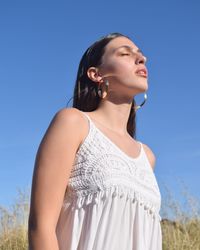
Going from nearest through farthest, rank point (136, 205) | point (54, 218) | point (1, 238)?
point (54, 218), point (136, 205), point (1, 238)

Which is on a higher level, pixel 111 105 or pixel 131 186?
pixel 111 105

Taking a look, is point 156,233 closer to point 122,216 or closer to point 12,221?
point 122,216

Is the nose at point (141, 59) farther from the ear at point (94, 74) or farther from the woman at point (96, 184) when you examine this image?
the ear at point (94, 74)

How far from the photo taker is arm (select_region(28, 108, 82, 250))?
A: 1848mm

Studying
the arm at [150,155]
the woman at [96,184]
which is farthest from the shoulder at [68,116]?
the arm at [150,155]

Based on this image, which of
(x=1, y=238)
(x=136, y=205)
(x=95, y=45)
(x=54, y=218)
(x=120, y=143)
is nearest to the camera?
(x=54, y=218)

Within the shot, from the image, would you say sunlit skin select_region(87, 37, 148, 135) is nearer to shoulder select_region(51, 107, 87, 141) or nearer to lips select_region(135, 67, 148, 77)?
lips select_region(135, 67, 148, 77)

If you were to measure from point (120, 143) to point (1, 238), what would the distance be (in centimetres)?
408

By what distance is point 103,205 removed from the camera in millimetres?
1956

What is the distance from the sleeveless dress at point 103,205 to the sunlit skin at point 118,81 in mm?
196

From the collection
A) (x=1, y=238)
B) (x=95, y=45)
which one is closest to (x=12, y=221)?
(x=1, y=238)

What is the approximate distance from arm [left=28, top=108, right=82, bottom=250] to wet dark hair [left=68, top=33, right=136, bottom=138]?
0.34m

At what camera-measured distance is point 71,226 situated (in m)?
1.96

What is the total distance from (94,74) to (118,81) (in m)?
0.16
